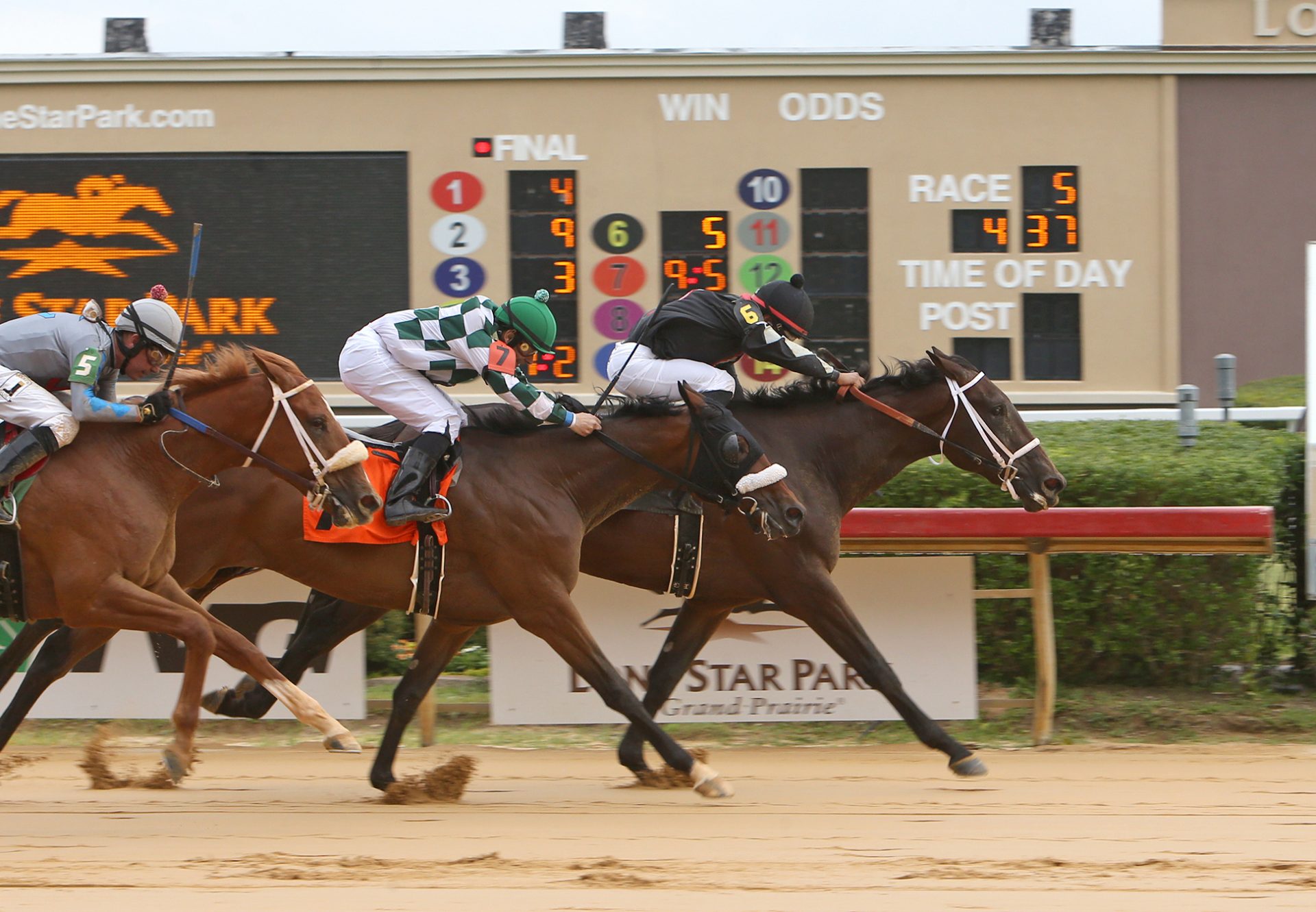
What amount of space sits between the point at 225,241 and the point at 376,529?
5.43m

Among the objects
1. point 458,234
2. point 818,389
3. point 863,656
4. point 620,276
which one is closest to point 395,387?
point 818,389

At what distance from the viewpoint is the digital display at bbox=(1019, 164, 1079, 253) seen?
10312 millimetres

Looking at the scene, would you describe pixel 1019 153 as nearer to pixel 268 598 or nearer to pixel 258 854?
pixel 268 598

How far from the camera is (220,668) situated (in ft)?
21.6

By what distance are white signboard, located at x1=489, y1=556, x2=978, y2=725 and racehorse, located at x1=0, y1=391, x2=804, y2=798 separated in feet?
4.31

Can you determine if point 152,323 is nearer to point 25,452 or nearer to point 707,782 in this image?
point 25,452

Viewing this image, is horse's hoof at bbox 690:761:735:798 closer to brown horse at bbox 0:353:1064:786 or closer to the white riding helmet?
brown horse at bbox 0:353:1064:786

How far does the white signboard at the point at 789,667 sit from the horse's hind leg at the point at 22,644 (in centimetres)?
190

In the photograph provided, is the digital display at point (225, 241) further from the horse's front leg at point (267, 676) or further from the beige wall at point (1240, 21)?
the beige wall at point (1240, 21)

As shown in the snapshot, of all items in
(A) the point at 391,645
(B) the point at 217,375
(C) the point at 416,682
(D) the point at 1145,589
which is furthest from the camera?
(A) the point at 391,645

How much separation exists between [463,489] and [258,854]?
1417 mm

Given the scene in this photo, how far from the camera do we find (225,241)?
9.87 metres

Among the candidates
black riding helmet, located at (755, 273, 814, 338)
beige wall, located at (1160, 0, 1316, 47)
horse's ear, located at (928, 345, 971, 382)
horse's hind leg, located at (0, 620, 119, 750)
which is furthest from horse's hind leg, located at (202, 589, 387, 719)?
beige wall, located at (1160, 0, 1316, 47)

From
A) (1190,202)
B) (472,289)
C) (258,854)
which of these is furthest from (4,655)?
(1190,202)
